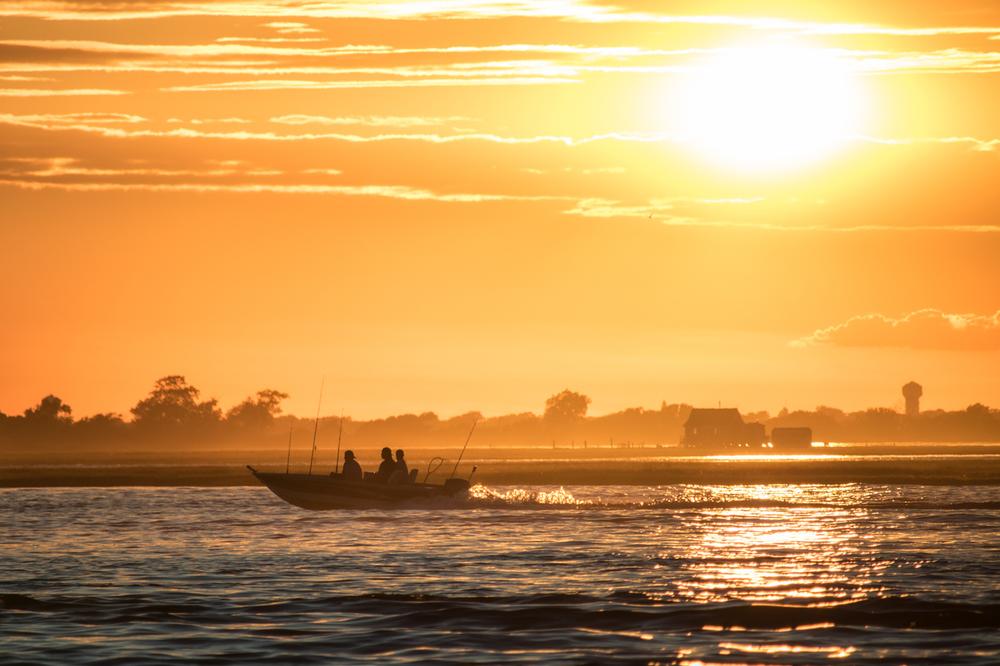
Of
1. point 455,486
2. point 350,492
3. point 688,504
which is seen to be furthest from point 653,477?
point 350,492

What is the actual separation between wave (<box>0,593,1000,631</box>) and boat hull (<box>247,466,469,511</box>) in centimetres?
2440

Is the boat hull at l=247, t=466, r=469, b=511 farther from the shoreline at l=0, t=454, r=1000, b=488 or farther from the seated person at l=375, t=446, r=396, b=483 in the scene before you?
the shoreline at l=0, t=454, r=1000, b=488

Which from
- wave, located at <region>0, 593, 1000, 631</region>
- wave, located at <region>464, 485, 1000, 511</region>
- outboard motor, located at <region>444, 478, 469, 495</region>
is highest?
outboard motor, located at <region>444, 478, 469, 495</region>

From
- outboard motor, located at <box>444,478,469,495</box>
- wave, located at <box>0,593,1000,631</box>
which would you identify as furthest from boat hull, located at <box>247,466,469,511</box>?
wave, located at <box>0,593,1000,631</box>

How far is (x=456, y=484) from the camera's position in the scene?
58.1 metres

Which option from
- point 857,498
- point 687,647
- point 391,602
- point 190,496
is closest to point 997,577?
point 687,647

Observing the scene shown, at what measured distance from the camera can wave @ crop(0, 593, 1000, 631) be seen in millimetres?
28016

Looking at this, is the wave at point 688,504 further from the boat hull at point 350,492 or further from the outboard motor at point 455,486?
the boat hull at point 350,492

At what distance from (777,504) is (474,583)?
30.2m

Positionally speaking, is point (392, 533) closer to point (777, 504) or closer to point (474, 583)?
point (474, 583)

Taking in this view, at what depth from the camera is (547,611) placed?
29500mm

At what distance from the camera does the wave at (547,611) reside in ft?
91.9

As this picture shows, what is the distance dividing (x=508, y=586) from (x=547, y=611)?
12.4 feet

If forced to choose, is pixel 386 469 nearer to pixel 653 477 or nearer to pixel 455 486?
pixel 455 486
